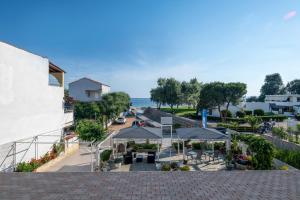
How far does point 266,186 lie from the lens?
10141 mm

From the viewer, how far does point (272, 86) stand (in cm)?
11812

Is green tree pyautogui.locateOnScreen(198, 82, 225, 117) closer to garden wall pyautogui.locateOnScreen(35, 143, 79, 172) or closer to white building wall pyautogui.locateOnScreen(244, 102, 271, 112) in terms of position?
white building wall pyautogui.locateOnScreen(244, 102, 271, 112)

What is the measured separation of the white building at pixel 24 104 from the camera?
13.5 metres

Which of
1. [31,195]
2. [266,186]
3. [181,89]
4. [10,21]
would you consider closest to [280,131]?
[266,186]

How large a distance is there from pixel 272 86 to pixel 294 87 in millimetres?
10477

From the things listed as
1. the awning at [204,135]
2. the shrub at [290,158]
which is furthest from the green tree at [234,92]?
the awning at [204,135]

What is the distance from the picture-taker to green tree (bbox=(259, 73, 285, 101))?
116512mm

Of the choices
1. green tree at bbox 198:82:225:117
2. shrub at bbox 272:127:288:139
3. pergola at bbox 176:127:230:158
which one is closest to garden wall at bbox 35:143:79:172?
pergola at bbox 176:127:230:158

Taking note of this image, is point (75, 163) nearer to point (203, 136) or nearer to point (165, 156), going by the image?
point (165, 156)

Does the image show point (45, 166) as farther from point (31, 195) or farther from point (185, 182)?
point (185, 182)

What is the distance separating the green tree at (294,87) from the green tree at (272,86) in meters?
3.35

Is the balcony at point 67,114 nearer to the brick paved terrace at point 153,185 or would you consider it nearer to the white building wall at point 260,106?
the brick paved terrace at point 153,185

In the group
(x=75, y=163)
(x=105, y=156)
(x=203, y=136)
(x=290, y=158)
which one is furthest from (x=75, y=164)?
(x=290, y=158)

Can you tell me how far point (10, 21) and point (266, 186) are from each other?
21399 millimetres
